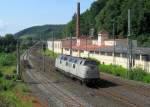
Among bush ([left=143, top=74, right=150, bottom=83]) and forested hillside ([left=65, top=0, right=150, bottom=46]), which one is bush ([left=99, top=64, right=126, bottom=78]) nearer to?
bush ([left=143, top=74, right=150, bottom=83])

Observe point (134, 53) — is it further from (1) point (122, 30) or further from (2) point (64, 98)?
(1) point (122, 30)

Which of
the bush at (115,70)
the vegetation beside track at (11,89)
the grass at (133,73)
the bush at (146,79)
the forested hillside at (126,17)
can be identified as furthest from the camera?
the forested hillside at (126,17)

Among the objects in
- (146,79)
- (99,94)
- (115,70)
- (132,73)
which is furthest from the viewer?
(115,70)

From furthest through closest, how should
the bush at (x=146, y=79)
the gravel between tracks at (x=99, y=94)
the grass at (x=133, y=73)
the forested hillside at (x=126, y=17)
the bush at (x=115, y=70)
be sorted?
the forested hillside at (x=126, y=17) < the bush at (x=115, y=70) < the grass at (x=133, y=73) < the bush at (x=146, y=79) < the gravel between tracks at (x=99, y=94)

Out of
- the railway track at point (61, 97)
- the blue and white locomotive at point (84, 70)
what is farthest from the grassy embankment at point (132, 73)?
the railway track at point (61, 97)

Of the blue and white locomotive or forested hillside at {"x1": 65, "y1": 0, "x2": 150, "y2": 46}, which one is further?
A: forested hillside at {"x1": 65, "y1": 0, "x2": 150, "y2": 46}

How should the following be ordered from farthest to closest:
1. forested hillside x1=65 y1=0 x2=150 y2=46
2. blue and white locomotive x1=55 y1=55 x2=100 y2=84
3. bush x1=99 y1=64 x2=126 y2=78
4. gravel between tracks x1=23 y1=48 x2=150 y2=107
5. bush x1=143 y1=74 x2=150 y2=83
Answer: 1. forested hillside x1=65 y1=0 x2=150 y2=46
2. bush x1=99 y1=64 x2=126 y2=78
3. bush x1=143 y1=74 x2=150 y2=83
4. blue and white locomotive x1=55 y1=55 x2=100 y2=84
5. gravel between tracks x1=23 y1=48 x2=150 y2=107

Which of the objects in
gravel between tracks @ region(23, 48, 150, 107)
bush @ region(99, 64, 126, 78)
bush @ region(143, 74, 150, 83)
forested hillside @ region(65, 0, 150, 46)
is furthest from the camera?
forested hillside @ region(65, 0, 150, 46)

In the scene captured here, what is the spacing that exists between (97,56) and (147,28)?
38.1 meters

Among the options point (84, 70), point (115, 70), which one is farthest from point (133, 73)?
point (84, 70)

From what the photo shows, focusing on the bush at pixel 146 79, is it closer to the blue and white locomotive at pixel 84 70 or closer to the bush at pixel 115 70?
the bush at pixel 115 70

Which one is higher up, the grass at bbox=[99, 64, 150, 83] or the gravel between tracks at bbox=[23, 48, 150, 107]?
the grass at bbox=[99, 64, 150, 83]

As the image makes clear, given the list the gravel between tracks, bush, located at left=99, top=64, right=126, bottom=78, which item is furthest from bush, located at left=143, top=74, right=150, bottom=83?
bush, located at left=99, top=64, right=126, bottom=78

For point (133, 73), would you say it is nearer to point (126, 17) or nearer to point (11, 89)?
point (11, 89)
